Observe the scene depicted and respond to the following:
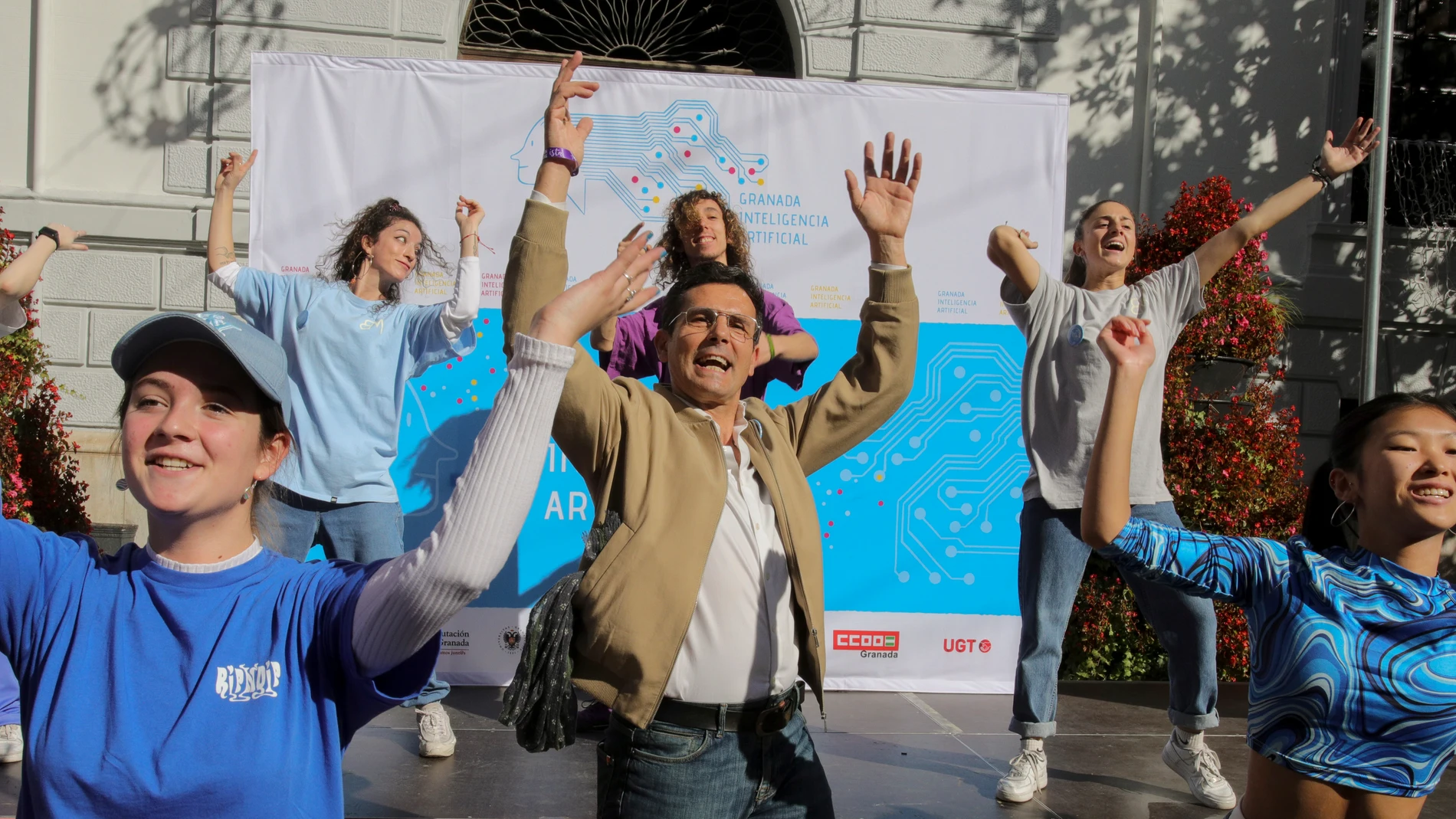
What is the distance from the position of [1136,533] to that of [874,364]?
0.74m

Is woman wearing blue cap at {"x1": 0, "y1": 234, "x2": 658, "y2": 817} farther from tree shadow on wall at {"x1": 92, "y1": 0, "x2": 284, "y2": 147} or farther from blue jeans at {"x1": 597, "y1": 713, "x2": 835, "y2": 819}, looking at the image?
tree shadow on wall at {"x1": 92, "y1": 0, "x2": 284, "y2": 147}

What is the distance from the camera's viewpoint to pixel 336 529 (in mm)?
4188

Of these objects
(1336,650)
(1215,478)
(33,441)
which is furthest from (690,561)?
(33,441)

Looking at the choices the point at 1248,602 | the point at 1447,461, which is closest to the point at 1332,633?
the point at 1248,602

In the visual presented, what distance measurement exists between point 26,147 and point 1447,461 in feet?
26.0

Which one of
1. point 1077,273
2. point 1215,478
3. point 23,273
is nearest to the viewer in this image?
point 23,273

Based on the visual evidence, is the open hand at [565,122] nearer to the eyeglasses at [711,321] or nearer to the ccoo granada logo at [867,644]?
the eyeglasses at [711,321]

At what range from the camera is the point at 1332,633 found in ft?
7.09

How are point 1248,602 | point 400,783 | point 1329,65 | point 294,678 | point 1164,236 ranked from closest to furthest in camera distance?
point 294,678
point 1248,602
point 400,783
point 1164,236
point 1329,65

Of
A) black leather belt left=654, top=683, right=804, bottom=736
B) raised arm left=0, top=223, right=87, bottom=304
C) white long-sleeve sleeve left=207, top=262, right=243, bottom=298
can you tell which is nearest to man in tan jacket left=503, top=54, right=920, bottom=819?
black leather belt left=654, top=683, right=804, bottom=736

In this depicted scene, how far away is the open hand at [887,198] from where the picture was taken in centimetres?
268

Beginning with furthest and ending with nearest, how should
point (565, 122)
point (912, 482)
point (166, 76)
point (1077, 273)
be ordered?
1. point (166, 76)
2. point (912, 482)
3. point (1077, 273)
4. point (565, 122)

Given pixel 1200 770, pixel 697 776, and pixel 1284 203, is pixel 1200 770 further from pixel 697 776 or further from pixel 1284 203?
pixel 697 776

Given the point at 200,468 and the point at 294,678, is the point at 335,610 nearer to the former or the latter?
the point at 294,678
